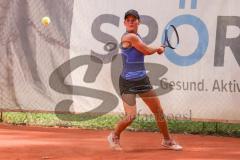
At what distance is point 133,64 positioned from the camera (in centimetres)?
621

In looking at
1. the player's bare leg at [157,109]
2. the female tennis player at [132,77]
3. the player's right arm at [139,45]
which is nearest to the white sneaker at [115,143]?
the female tennis player at [132,77]

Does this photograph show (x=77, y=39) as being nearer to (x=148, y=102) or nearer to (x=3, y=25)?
(x=3, y=25)

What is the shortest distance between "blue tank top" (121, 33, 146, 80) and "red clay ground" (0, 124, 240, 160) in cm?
86

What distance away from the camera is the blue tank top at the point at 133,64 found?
618 cm

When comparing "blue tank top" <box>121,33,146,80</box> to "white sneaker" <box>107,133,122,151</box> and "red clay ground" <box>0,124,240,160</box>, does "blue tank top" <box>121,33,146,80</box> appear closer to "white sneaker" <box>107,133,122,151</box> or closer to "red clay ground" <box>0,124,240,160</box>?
"white sneaker" <box>107,133,122,151</box>

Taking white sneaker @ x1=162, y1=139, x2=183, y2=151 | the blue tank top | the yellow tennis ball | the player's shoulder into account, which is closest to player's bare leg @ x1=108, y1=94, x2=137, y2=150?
the blue tank top

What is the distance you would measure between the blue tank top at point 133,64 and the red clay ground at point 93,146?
0.86 meters

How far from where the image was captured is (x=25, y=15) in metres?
8.67

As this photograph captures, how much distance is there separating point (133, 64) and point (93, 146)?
48.4 inches

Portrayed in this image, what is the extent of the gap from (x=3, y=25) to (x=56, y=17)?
85 centimetres

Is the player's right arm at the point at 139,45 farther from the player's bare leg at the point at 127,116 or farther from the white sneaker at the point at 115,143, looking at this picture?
the white sneaker at the point at 115,143

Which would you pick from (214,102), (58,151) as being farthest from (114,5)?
(58,151)

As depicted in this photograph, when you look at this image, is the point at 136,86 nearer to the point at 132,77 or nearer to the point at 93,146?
the point at 132,77

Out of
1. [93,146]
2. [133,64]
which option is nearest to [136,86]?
[133,64]
